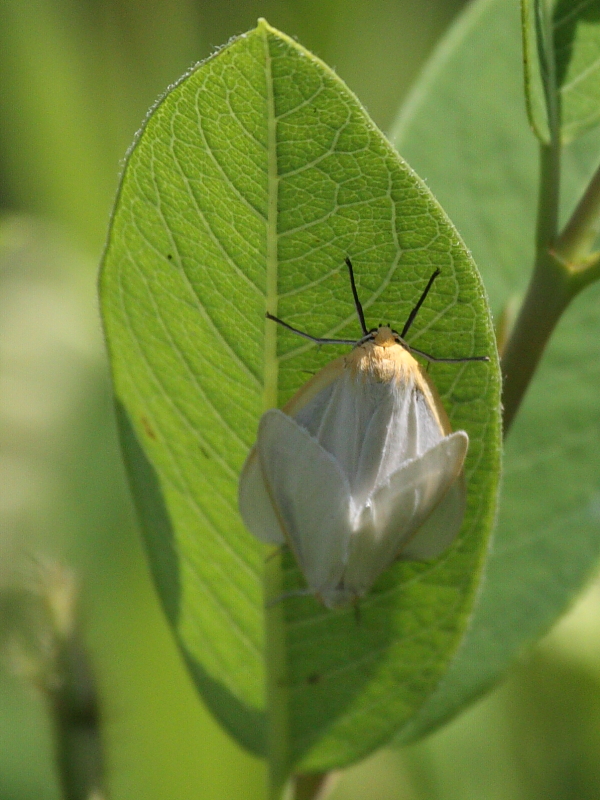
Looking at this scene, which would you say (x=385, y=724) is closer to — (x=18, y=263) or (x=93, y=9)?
(x=18, y=263)

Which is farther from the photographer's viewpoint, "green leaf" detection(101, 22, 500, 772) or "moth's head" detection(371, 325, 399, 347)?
"moth's head" detection(371, 325, 399, 347)

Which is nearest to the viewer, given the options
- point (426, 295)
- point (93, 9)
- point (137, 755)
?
point (426, 295)

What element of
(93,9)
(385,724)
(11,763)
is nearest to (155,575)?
(385,724)

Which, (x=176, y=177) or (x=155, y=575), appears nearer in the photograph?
(x=176, y=177)

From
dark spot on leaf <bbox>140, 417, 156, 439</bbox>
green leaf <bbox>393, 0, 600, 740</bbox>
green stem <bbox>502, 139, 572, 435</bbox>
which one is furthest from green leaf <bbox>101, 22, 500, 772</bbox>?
green leaf <bbox>393, 0, 600, 740</bbox>

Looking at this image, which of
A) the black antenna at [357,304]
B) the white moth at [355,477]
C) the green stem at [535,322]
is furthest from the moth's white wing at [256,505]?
the green stem at [535,322]

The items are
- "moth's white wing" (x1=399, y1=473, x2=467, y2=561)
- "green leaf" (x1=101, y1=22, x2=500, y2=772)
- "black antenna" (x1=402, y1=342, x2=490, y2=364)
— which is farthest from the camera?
"moth's white wing" (x1=399, y1=473, x2=467, y2=561)

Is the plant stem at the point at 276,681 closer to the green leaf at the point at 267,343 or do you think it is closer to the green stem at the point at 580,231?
the green leaf at the point at 267,343

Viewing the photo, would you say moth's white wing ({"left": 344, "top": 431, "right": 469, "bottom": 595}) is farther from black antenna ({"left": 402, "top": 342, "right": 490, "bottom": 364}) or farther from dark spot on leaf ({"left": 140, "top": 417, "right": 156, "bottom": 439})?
dark spot on leaf ({"left": 140, "top": 417, "right": 156, "bottom": 439})
